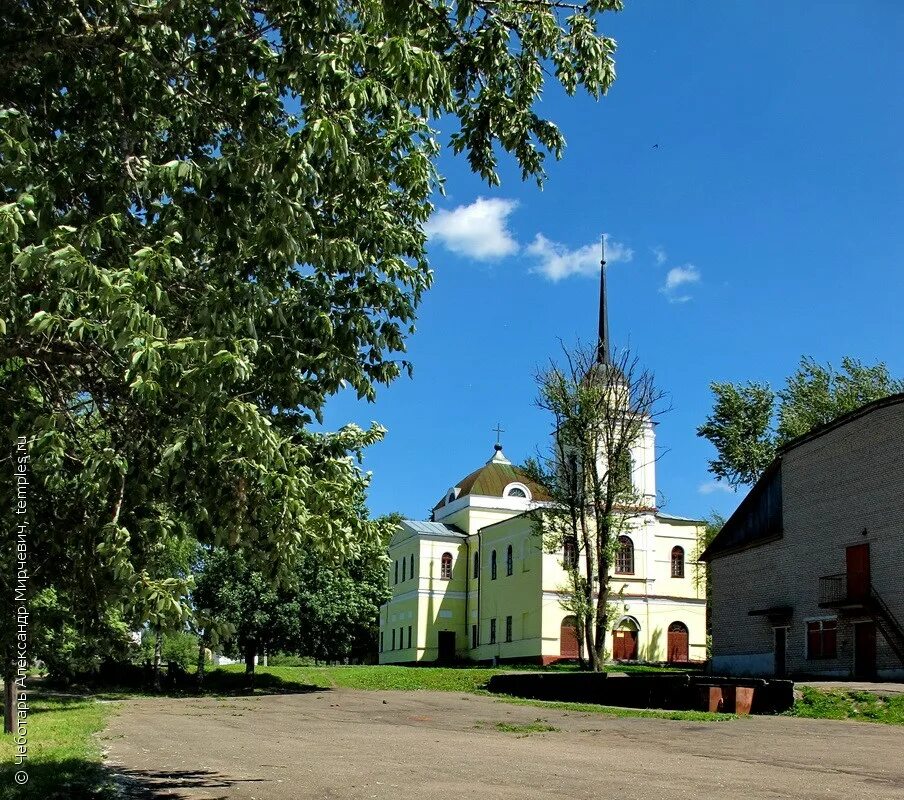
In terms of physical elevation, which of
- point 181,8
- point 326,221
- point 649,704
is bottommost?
point 649,704

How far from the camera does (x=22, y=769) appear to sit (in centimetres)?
1098

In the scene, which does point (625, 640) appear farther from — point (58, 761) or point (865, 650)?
point (58, 761)

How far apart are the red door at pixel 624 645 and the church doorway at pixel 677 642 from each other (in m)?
2.08

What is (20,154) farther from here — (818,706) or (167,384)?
(818,706)

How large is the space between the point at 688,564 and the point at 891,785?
4803 centimetres

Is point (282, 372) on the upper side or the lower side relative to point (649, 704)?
→ upper

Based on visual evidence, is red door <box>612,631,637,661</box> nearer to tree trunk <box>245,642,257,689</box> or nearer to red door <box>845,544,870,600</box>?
tree trunk <box>245,642,257,689</box>

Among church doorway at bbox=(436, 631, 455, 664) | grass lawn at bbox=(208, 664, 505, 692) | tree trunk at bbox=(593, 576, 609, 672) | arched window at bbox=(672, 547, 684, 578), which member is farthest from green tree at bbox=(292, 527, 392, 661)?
arched window at bbox=(672, 547, 684, 578)

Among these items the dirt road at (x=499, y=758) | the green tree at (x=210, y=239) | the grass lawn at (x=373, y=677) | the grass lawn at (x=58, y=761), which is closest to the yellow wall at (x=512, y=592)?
the grass lawn at (x=373, y=677)

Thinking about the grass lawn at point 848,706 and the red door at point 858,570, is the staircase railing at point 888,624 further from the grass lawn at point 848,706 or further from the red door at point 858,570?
the grass lawn at point 848,706

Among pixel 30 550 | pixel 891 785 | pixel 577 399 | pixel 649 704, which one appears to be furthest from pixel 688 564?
pixel 30 550

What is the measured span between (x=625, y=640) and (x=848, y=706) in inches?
1304

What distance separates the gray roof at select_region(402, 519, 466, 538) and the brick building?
26916 millimetres

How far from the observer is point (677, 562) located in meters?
57.9
